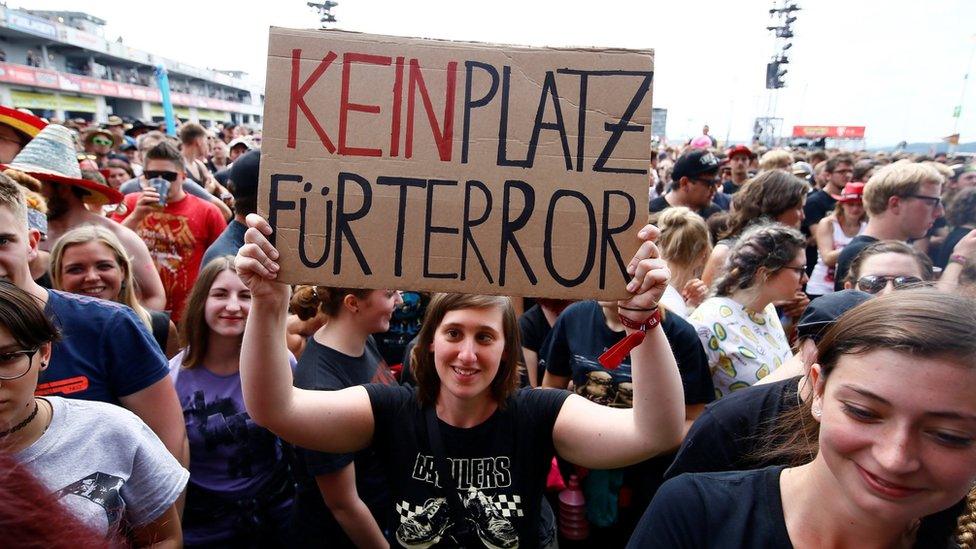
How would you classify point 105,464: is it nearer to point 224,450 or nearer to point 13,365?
point 13,365

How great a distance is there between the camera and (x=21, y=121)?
144 inches

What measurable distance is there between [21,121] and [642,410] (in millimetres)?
4232

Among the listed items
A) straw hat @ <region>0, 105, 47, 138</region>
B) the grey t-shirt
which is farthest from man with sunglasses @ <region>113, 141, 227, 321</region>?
the grey t-shirt

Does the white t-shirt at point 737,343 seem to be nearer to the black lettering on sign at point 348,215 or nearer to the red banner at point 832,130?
the black lettering on sign at point 348,215

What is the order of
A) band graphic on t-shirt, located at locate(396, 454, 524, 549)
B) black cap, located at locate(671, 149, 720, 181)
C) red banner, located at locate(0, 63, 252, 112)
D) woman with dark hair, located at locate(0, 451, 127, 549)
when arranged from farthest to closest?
1. red banner, located at locate(0, 63, 252, 112)
2. black cap, located at locate(671, 149, 720, 181)
3. band graphic on t-shirt, located at locate(396, 454, 524, 549)
4. woman with dark hair, located at locate(0, 451, 127, 549)

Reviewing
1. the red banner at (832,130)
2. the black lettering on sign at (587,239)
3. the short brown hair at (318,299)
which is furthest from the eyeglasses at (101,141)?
the red banner at (832,130)

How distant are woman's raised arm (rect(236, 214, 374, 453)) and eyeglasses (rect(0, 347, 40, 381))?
0.51 metres

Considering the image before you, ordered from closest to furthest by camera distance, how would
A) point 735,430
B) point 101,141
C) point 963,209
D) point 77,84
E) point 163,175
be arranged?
point 735,430, point 963,209, point 163,175, point 101,141, point 77,84

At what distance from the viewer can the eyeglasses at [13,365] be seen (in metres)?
1.39

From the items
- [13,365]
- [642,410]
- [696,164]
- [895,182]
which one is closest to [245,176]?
[13,365]

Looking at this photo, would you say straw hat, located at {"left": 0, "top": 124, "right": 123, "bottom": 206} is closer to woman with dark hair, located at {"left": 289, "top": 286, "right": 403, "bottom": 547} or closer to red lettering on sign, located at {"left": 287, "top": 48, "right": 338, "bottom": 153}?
woman with dark hair, located at {"left": 289, "top": 286, "right": 403, "bottom": 547}

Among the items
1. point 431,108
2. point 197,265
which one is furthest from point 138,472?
point 197,265

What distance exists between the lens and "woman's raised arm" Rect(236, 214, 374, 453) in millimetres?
1393

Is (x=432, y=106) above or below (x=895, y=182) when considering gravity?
below
